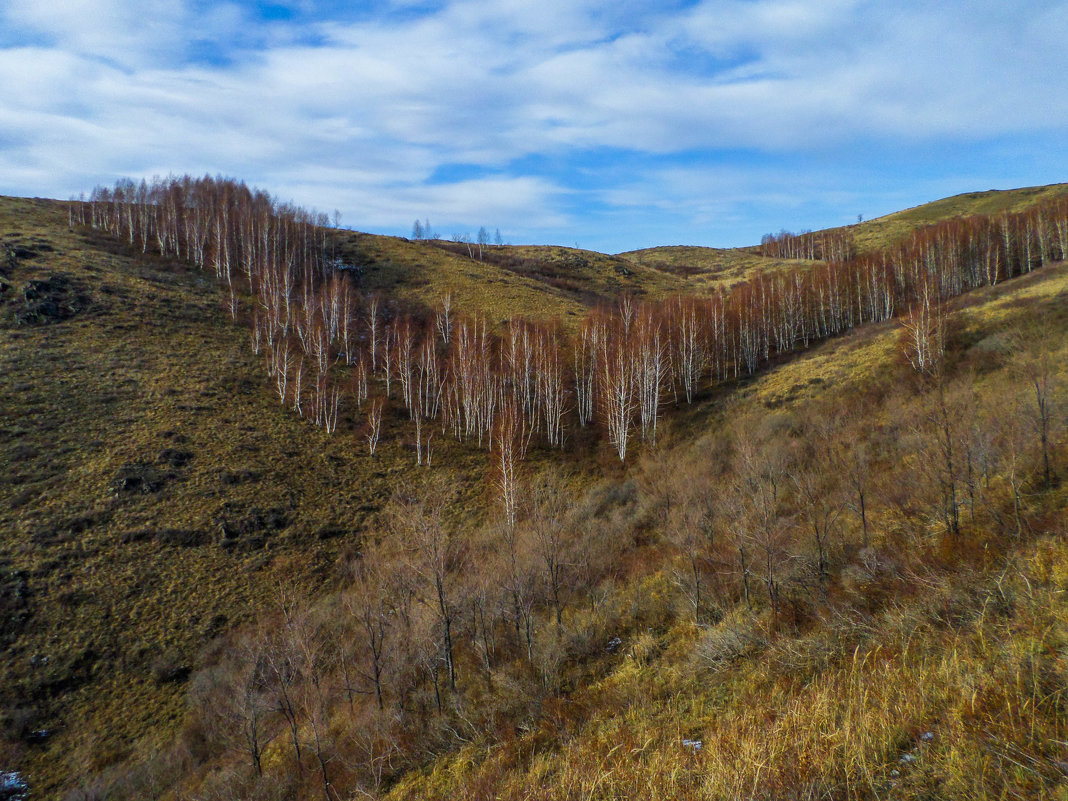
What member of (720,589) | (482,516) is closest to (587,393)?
(482,516)

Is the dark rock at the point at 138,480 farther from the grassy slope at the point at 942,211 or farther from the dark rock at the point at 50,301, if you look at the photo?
the grassy slope at the point at 942,211

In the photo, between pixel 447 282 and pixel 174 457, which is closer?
pixel 174 457

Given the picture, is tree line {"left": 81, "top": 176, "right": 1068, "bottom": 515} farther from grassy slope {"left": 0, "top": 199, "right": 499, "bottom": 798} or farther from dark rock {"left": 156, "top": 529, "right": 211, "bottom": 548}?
dark rock {"left": 156, "top": 529, "right": 211, "bottom": 548}

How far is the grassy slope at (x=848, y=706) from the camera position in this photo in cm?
452

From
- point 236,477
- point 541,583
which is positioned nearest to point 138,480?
point 236,477

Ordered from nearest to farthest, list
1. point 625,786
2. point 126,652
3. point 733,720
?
point 625,786, point 733,720, point 126,652

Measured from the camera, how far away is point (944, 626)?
746 centimetres

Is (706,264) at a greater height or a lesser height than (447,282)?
greater

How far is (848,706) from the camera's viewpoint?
5656 millimetres

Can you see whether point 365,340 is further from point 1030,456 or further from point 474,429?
point 1030,456

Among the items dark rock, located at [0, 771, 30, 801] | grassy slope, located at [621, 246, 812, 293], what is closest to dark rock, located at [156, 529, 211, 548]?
dark rock, located at [0, 771, 30, 801]

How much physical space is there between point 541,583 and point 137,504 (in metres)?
23.5

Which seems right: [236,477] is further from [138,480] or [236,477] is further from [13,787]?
[13,787]

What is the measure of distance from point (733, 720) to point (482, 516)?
2435cm
